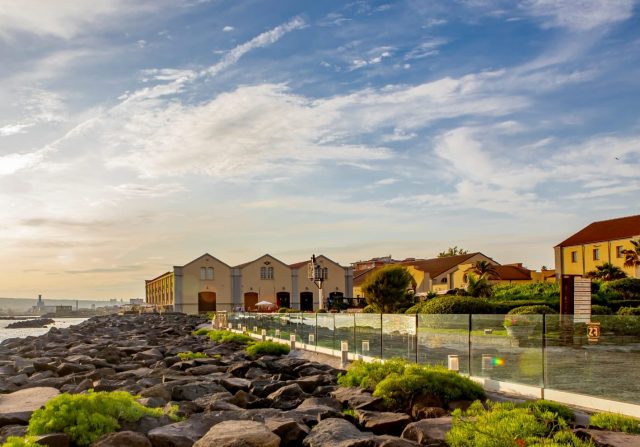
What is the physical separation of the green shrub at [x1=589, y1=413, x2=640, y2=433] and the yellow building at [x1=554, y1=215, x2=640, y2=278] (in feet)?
182

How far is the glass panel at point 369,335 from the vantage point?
1833 cm

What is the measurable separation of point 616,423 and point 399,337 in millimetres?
7920

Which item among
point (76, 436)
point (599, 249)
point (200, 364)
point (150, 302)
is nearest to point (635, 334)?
point (76, 436)

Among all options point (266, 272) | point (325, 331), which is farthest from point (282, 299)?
point (325, 331)

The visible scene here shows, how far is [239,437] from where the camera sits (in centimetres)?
918

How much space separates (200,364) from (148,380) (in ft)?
12.9

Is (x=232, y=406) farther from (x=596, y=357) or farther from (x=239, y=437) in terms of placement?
(x=596, y=357)

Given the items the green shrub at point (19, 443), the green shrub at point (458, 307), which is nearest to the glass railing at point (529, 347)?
the green shrub at point (19, 443)

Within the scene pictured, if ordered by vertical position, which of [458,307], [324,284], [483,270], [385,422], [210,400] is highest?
[385,422]

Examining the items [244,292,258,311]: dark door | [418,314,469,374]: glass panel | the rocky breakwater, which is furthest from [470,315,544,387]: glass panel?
[244,292,258,311]: dark door

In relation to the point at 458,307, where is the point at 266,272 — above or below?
below

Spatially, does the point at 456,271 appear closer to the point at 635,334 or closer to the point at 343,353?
the point at 343,353

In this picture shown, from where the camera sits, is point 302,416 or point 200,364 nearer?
point 302,416

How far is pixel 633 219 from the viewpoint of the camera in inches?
2591
